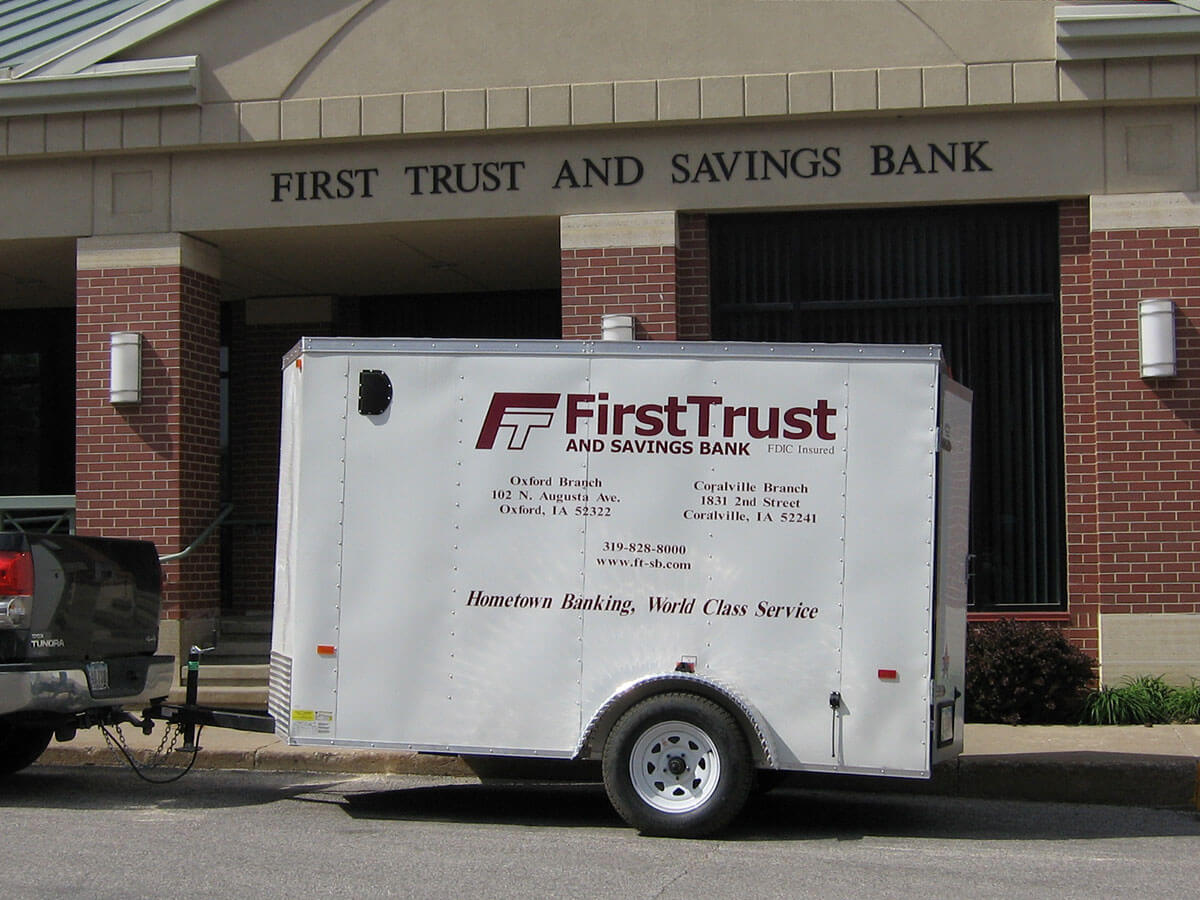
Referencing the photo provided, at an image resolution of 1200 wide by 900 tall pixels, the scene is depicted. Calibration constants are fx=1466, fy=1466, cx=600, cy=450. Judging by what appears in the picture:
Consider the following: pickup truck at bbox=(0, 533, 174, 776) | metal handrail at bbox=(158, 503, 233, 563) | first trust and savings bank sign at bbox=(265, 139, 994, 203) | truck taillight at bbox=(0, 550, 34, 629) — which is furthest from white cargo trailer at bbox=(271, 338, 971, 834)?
metal handrail at bbox=(158, 503, 233, 563)

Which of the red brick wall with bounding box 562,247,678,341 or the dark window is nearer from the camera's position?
the red brick wall with bounding box 562,247,678,341

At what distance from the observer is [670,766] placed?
798 cm

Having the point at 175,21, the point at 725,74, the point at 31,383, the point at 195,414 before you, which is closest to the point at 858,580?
the point at 725,74

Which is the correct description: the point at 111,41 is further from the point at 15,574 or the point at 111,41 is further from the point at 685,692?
the point at 685,692

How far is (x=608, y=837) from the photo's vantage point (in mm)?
8008

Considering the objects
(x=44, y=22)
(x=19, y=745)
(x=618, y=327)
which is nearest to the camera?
(x=19, y=745)

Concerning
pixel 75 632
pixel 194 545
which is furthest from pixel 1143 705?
pixel 194 545

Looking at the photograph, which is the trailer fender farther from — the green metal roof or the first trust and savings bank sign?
the green metal roof

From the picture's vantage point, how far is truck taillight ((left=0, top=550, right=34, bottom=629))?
829 centimetres

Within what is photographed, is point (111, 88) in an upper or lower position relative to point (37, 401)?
upper

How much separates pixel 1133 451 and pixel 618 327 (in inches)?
166

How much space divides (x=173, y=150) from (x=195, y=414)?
7.66 feet

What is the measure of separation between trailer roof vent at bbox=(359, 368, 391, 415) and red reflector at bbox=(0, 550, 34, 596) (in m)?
2.11

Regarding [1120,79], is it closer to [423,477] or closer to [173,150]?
[423,477]
